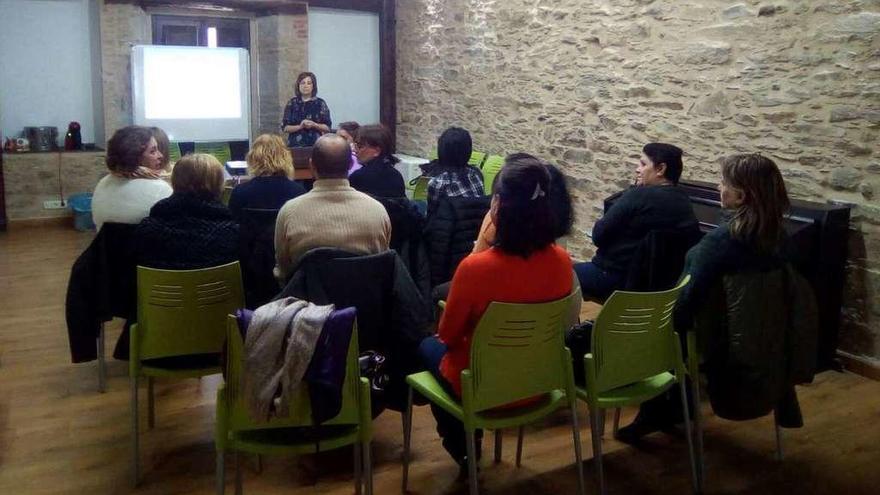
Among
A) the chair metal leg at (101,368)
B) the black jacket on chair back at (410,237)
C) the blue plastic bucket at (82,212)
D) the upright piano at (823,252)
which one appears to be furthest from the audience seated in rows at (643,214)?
the blue plastic bucket at (82,212)

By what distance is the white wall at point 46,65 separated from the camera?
7707mm

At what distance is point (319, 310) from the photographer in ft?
7.61

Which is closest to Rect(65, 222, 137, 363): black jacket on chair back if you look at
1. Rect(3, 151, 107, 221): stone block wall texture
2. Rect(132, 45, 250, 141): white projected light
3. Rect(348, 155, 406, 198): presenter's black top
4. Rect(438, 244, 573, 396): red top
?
Rect(348, 155, 406, 198): presenter's black top

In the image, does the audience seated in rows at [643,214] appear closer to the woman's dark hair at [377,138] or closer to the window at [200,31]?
the woman's dark hair at [377,138]

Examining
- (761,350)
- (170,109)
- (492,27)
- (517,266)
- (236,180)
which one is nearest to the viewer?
(517,266)

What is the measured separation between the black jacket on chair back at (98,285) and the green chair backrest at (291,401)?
4.56 ft

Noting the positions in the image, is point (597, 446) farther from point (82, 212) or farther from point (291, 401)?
point (82, 212)

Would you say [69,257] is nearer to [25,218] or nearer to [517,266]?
[25,218]

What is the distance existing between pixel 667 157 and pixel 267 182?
196 centimetres

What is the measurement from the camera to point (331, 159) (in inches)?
126

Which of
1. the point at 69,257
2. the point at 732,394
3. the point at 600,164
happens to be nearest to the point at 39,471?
the point at 732,394

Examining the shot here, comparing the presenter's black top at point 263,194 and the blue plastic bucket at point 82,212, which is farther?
the blue plastic bucket at point 82,212

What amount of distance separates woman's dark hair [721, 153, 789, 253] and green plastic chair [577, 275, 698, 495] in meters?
0.28

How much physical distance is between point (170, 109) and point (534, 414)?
6614 millimetres
